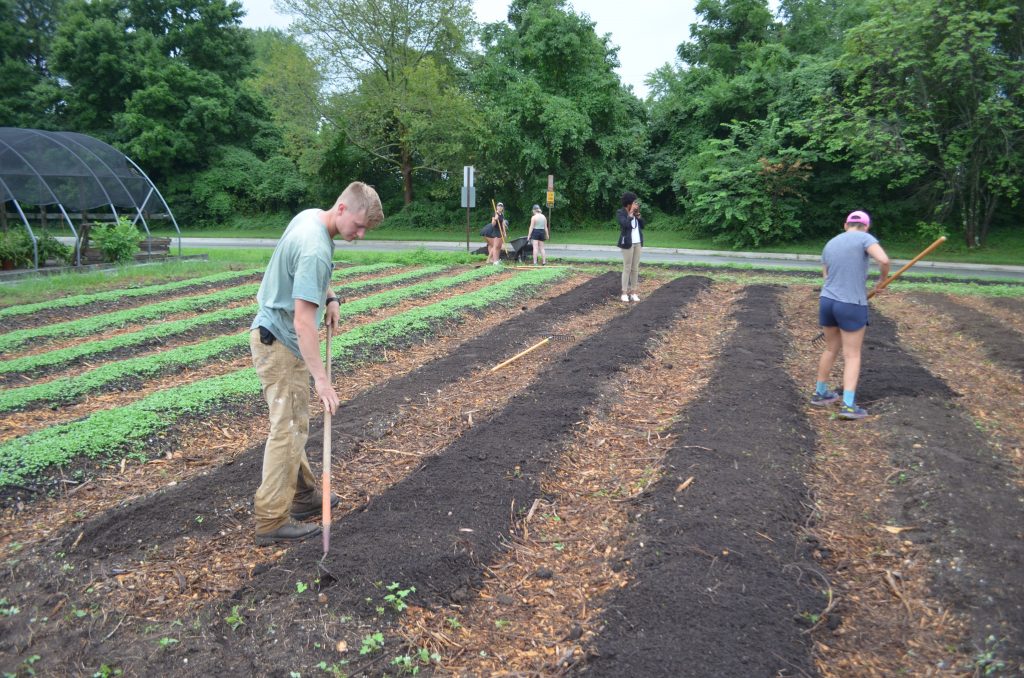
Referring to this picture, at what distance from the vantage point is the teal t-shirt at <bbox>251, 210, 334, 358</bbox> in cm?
364

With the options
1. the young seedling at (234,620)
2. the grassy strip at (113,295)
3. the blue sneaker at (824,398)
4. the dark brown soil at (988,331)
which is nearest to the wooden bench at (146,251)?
the grassy strip at (113,295)

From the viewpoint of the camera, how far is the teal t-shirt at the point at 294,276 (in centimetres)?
364

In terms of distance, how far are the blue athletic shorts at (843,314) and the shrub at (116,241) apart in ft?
52.7

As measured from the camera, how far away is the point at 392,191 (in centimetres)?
3706

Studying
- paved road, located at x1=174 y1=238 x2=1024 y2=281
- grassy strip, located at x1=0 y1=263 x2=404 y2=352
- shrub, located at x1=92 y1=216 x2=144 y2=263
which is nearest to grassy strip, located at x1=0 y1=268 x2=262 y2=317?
grassy strip, located at x1=0 y1=263 x2=404 y2=352

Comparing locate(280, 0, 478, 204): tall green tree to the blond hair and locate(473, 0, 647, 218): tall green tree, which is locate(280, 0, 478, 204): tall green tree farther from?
the blond hair

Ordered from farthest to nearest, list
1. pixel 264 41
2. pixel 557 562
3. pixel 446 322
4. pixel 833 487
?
pixel 264 41
pixel 446 322
pixel 833 487
pixel 557 562

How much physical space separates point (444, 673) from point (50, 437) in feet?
13.7

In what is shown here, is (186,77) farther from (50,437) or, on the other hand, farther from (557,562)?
(557,562)

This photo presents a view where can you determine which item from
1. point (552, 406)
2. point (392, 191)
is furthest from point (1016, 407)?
point (392, 191)

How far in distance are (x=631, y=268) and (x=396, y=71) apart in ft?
74.3

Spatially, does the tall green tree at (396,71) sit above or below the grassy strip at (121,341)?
above

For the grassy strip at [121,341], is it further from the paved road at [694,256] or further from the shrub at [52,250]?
the paved road at [694,256]

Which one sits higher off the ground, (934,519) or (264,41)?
(264,41)
